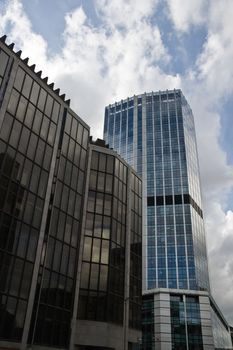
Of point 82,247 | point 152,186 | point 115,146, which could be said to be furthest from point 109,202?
point 115,146

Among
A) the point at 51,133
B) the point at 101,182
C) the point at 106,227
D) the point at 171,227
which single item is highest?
the point at 171,227

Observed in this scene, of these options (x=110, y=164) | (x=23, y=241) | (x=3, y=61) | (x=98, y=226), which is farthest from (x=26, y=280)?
(x=3, y=61)

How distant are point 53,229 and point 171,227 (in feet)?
392

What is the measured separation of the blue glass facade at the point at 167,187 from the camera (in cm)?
14662

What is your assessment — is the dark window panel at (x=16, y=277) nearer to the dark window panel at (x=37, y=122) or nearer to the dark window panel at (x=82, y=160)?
the dark window panel at (x=37, y=122)

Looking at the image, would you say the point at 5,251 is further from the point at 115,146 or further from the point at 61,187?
the point at 115,146

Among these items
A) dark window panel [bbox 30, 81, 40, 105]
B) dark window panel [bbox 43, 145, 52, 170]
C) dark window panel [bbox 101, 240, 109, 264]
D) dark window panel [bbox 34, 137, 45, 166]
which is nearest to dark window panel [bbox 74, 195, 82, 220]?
dark window panel [bbox 101, 240, 109, 264]

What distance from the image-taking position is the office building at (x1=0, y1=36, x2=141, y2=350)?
3572 cm

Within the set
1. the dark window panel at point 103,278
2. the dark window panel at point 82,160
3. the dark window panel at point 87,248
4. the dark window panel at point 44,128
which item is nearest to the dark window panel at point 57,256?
the dark window panel at point 87,248

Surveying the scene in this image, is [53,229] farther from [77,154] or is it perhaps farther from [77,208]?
[77,154]

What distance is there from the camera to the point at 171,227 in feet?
511

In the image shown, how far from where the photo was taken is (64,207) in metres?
44.3

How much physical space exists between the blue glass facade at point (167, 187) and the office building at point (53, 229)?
9841 centimetres

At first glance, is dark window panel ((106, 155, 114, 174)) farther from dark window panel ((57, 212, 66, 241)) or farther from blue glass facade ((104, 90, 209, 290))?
blue glass facade ((104, 90, 209, 290))
